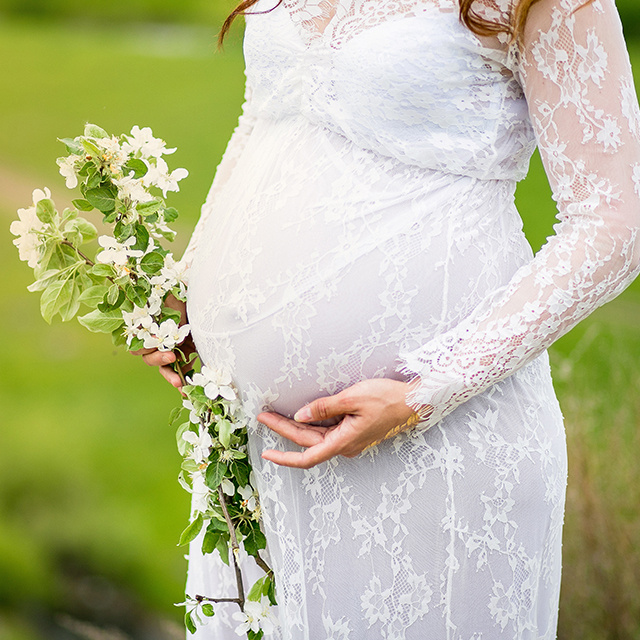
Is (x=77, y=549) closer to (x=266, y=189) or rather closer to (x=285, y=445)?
(x=285, y=445)

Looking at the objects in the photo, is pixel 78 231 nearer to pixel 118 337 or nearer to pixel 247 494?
pixel 118 337

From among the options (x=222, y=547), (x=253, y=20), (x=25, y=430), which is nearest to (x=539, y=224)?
(x=253, y=20)

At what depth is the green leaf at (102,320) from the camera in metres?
1.02

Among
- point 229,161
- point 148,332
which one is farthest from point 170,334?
point 229,161

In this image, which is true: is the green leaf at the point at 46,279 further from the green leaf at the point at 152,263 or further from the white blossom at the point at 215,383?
the white blossom at the point at 215,383

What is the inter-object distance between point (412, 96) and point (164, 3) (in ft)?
8.79

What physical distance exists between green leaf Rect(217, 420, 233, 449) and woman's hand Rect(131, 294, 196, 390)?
12 centimetres

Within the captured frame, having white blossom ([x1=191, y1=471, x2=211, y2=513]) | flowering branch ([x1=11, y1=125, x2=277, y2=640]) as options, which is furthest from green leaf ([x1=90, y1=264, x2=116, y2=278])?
white blossom ([x1=191, y1=471, x2=211, y2=513])

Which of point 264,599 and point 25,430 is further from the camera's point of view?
point 25,430

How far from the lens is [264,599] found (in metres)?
1.08

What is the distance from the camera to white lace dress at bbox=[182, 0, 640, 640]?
0.86 metres

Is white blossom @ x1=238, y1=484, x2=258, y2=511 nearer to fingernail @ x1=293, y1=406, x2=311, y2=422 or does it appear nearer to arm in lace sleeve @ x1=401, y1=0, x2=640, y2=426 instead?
fingernail @ x1=293, y1=406, x2=311, y2=422

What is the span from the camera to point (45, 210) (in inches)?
40.2

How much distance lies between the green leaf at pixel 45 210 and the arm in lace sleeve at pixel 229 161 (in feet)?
0.77
